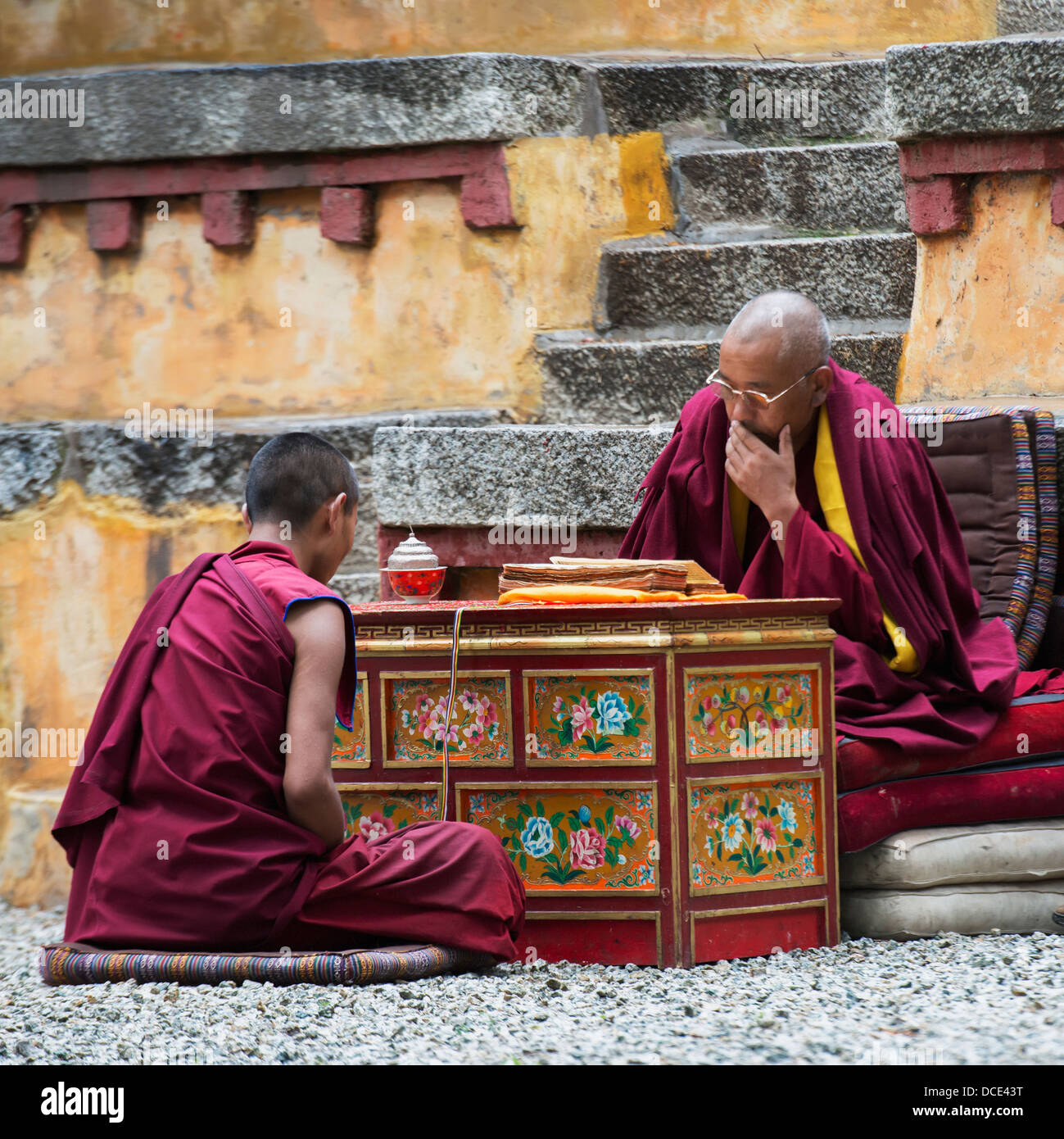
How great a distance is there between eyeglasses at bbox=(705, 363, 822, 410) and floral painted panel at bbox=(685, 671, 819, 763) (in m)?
0.88

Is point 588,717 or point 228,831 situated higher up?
point 588,717

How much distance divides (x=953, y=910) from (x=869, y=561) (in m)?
0.93

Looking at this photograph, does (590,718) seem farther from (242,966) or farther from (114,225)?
(114,225)

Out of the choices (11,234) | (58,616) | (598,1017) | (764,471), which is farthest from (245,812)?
(11,234)

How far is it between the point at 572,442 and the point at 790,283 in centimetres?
124

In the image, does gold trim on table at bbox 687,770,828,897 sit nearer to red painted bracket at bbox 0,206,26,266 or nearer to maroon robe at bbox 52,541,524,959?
maroon robe at bbox 52,541,524,959

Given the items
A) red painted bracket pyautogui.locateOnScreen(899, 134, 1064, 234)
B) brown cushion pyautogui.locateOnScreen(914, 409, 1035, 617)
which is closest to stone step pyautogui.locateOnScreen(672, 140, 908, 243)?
red painted bracket pyautogui.locateOnScreen(899, 134, 1064, 234)

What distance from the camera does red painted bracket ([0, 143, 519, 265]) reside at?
5.62 metres

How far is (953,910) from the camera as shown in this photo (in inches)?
149

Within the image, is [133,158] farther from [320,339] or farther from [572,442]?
[572,442]

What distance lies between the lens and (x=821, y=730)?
141 inches

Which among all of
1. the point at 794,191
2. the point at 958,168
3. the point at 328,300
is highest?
the point at 794,191

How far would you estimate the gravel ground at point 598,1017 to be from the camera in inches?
102

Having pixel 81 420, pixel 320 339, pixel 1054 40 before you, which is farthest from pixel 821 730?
pixel 81 420
